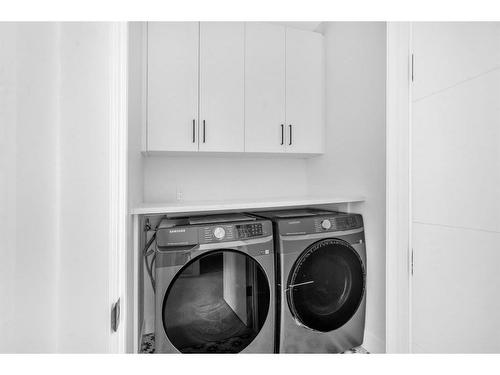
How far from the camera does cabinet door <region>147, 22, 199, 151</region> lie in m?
1.55

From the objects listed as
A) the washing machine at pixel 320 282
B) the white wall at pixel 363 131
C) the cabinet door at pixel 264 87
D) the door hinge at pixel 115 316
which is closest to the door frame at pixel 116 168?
the door hinge at pixel 115 316

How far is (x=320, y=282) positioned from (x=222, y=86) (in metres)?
1.39

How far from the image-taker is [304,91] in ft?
6.21

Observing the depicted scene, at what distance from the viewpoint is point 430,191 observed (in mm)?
1012

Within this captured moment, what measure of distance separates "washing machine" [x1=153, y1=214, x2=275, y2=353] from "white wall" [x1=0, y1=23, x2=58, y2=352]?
0.70 meters

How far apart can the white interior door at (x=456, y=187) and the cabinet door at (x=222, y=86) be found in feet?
3.34

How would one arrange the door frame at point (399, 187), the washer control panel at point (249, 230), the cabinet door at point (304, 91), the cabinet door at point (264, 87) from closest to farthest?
the door frame at point (399, 187), the washer control panel at point (249, 230), the cabinet door at point (264, 87), the cabinet door at point (304, 91)

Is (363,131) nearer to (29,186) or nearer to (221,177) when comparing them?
(221,177)

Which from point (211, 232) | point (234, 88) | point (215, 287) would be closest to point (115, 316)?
point (211, 232)

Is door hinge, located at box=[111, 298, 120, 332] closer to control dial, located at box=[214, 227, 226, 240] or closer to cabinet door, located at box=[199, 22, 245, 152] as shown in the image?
control dial, located at box=[214, 227, 226, 240]

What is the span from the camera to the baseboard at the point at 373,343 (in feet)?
4.91

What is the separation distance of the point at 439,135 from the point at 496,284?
0.54 meters

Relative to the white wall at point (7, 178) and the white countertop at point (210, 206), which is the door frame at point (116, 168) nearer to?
the white wall at point (7, 178)
